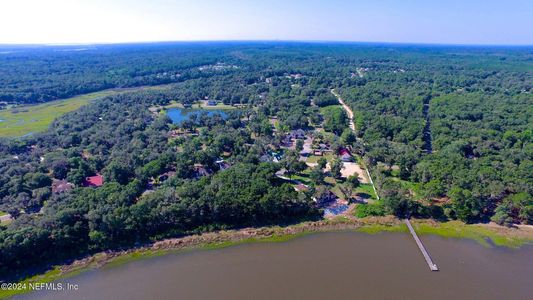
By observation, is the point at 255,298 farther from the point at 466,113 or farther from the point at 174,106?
the point at 174,106

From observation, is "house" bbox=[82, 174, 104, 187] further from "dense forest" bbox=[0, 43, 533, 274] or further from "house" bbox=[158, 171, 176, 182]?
"house" bbox=[158, 171, 176, 182]

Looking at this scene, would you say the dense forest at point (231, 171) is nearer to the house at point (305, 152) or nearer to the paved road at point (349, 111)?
the house at point (305, 152)

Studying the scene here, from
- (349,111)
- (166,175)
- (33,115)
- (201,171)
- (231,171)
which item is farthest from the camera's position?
(349,111)

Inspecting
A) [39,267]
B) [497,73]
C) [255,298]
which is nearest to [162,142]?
[39,267]

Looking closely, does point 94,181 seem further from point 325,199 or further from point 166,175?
point 325,199

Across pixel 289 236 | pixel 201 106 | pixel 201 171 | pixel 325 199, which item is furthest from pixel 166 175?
pixel 201 106

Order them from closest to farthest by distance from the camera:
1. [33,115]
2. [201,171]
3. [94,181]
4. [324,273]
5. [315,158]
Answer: [324,273] < [94,181] < [201,171] < [315,158] < [33,115]

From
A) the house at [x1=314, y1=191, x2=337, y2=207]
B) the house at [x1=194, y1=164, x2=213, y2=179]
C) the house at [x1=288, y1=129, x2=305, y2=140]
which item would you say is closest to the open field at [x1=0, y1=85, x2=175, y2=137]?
the house at [x1=194, y1=164, x2=213, y2=179]
